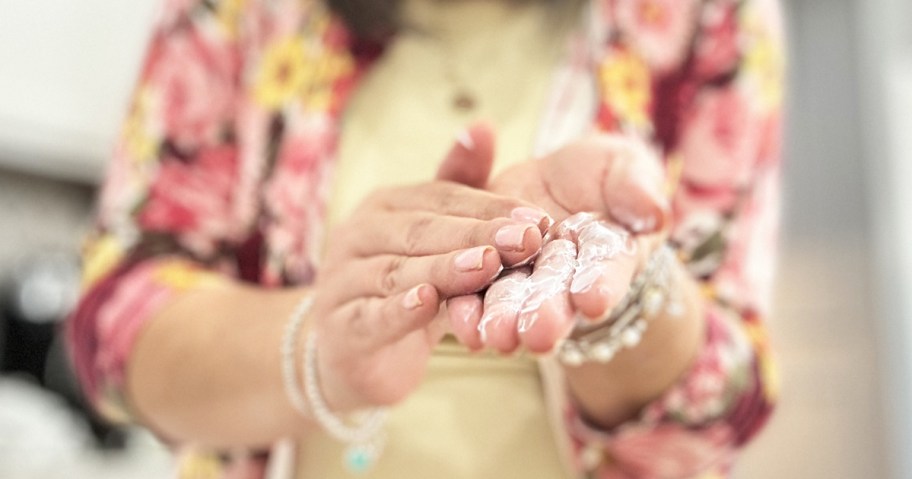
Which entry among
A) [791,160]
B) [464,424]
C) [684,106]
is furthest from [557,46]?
[791,160]

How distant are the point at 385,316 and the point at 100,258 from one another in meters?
0.28

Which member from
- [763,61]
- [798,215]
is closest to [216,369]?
[763,61]

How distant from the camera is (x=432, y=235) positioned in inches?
7.6

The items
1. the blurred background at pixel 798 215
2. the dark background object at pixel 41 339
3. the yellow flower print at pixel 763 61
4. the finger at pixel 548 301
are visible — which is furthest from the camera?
the dark background object at pixel 41 339

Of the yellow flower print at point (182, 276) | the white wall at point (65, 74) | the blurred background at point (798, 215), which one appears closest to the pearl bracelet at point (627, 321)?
the yellow flower print at point (182, 276)

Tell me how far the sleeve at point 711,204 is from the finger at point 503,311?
0.60 ft

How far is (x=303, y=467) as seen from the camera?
37 centimetres

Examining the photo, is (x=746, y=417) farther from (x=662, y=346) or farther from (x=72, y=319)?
(x=72, y=319)

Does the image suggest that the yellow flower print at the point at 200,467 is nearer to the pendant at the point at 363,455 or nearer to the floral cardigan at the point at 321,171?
the floral cardigan at the point at 321,171

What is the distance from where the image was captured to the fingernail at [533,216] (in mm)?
166

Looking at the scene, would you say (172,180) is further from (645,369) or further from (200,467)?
(645,369)

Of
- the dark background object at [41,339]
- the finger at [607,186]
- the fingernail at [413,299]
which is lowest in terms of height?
the dark background object at [41,339]

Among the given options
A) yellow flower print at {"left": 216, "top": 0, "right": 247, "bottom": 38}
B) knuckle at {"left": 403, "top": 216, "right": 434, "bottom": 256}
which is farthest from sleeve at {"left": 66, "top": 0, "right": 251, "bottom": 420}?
knuckle at {"left": 403, "top": 216, "right": 434, "bottom": 256}

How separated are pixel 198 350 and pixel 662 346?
20 cm
